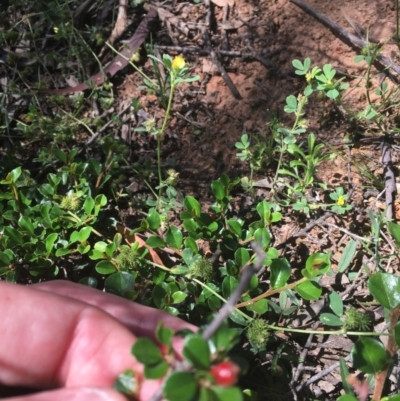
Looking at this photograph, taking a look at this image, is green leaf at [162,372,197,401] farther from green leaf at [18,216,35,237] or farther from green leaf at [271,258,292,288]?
green leaf at [18,216,35,237]

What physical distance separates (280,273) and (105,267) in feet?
2.05

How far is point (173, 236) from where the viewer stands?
1.91 metres

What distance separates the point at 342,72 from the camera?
2.29 metres

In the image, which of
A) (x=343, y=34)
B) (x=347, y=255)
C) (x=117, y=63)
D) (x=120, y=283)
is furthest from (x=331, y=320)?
(x=117, y=63)

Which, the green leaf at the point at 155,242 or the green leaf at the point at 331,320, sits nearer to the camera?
the green leaf at the point at 331,320

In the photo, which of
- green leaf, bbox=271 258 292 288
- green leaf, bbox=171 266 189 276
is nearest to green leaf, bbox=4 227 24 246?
green leaf, bbox=171 266 189 276

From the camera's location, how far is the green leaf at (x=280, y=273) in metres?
1.70

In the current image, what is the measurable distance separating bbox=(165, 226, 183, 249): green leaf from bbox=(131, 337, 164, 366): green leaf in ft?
3.00

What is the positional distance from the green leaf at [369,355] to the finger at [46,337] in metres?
0.67

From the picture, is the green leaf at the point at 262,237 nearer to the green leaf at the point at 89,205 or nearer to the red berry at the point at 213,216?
the red berry at the point at 213,216

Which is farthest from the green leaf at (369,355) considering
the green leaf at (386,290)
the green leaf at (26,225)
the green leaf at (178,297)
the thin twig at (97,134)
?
the thin twig at (97,134)

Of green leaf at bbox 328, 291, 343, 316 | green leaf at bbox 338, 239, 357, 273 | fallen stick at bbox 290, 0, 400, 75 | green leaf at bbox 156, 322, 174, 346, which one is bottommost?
green leaf at bbox 328, 291, 343, 316

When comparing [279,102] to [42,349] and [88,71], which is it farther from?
[42,349]

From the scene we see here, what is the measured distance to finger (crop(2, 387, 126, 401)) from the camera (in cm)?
118
